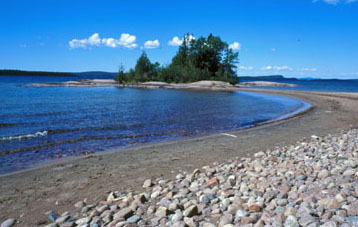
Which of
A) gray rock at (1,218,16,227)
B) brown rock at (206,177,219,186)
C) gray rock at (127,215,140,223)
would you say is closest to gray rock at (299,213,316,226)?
brown rock at (206,177,219,186)

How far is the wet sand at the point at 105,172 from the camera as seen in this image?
A: 576cm

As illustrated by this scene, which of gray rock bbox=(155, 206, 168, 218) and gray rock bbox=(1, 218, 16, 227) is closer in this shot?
gray rock bbox=(155, 206, 168, 218)

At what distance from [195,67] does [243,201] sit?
92.9 meters

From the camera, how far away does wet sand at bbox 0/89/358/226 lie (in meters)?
5.76

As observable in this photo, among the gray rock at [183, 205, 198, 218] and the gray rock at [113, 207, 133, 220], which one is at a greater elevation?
the gray rock at [183, 205, 198, 218]

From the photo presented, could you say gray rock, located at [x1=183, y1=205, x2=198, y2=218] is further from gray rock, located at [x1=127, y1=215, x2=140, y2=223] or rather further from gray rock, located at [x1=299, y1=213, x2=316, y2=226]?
gray rock, located at [x1=299, y1=213, x2=316, y2=226]

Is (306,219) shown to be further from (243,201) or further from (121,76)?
(121,76)

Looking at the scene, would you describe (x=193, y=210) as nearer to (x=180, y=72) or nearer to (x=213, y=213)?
(x=213, y=213)

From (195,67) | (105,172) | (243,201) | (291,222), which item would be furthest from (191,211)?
(195,67)

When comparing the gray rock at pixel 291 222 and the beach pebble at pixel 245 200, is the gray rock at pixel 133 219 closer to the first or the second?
the beach pebble at pixel 245 200

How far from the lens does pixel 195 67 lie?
314 ft

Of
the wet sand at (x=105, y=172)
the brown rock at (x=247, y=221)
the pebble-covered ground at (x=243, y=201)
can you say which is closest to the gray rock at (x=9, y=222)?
the pebble-covered ground at (x=243, y=201)

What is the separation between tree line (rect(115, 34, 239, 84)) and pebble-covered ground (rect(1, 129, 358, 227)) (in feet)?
279

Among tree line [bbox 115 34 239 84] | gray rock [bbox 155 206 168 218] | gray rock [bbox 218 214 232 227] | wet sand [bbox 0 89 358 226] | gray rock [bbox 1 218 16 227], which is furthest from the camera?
tree line [bbox 115 34 239 84]
